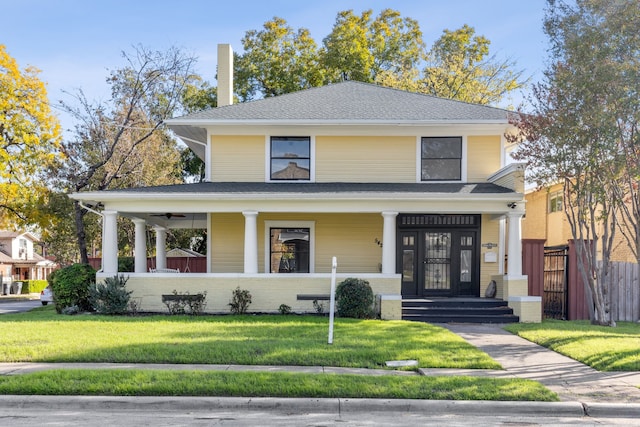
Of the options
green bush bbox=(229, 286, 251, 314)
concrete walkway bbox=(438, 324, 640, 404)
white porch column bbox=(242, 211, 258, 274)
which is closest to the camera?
concrete walkway bbox=(438, 324, 640, 404)

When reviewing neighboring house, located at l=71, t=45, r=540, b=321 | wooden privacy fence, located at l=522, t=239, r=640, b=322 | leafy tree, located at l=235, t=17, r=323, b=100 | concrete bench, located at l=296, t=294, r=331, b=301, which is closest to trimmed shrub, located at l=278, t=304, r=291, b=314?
concrete bench, located at l=296, t=294, r=331, b=301

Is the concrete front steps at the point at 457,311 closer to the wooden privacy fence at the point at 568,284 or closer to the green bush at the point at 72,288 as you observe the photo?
the wooden privacy fence at the point at 568,284

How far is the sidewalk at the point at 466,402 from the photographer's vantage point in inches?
279

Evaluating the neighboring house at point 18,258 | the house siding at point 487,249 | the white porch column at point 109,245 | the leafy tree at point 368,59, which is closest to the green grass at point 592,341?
the house siding at point 487,249

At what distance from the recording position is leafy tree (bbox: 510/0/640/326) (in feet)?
39.7

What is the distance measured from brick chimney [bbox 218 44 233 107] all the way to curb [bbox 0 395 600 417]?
50.0 ft

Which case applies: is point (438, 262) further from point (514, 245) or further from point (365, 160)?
point (365, 160)

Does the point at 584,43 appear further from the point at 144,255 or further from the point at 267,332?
the point at 144,255

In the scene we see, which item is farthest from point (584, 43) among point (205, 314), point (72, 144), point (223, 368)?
point (72, 144)

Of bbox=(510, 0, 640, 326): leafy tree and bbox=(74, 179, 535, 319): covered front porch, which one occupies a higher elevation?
bbox=(510, 0, 640, 326): leafy tree

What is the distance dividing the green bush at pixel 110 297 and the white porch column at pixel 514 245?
10.3 meters

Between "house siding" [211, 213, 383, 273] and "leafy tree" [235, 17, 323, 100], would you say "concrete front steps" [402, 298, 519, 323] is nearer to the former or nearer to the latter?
"house siding" [211, 213, 383, 273]

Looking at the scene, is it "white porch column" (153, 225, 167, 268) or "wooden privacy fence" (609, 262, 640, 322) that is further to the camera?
"white porch column" (153, 225, 167, 268)

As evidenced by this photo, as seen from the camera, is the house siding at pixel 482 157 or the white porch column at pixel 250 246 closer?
the white porch column at pixel 250 246
